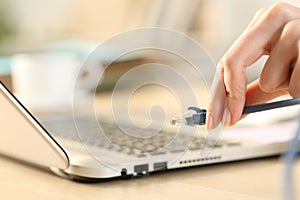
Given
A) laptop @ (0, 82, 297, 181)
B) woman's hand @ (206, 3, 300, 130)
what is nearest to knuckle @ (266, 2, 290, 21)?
woman's hand @ (206, 3, 300, 130)

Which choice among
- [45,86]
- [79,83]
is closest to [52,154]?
[79,83]

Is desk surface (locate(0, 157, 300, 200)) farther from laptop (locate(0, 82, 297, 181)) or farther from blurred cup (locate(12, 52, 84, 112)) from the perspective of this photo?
blurred cup (locate(12, 52, 84, 112))

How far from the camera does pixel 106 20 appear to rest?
5.51 feet

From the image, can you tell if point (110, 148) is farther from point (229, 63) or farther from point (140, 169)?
point (229, 63)

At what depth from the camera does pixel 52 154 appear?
1.85 feet

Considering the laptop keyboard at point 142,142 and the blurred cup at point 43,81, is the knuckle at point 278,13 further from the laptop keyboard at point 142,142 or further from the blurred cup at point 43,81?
the blurred cup at point 43,81

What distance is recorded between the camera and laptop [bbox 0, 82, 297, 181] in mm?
557

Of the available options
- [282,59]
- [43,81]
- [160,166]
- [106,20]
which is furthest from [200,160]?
[106,20]

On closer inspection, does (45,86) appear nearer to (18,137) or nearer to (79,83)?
(79,83)

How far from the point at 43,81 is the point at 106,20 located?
0.64 m

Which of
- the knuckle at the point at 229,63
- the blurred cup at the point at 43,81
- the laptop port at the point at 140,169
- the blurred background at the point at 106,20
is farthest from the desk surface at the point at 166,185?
the blurred background at the point at 106,20

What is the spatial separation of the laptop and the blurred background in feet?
2.73

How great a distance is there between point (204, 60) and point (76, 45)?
72 cm

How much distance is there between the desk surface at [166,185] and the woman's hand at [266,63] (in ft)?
0.22
